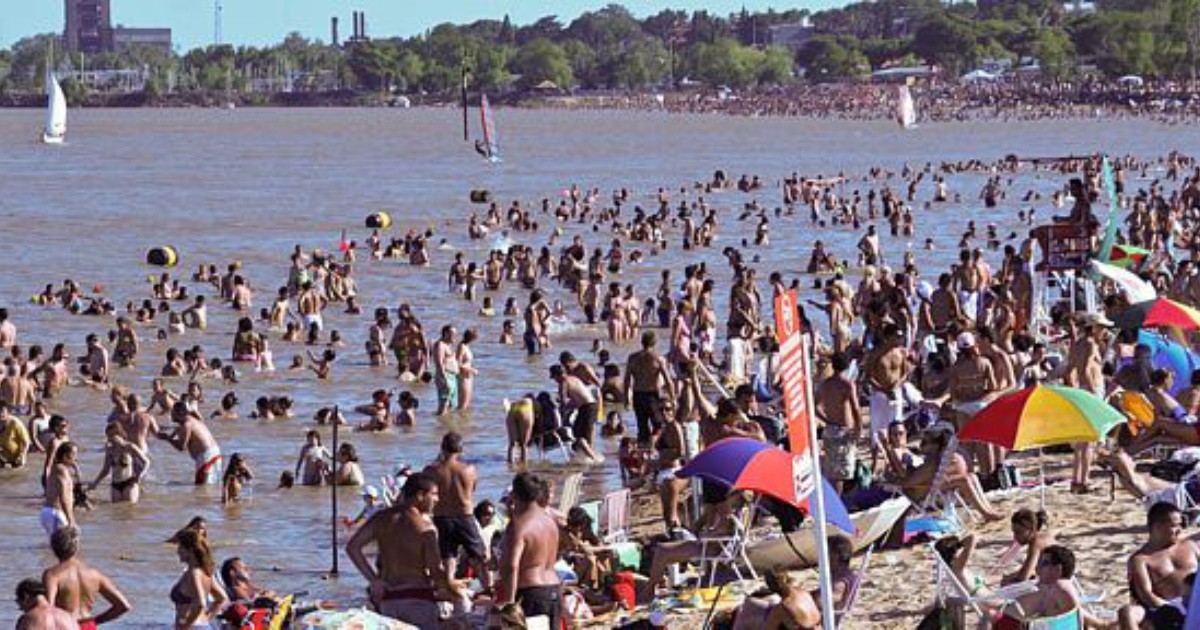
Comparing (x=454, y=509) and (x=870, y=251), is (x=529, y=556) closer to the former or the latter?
(x=454, y=509)

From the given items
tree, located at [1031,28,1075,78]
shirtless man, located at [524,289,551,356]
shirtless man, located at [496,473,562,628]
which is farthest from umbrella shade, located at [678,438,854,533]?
tree, located at [1031,28,1075,78]

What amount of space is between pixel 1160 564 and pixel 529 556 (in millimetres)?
3036

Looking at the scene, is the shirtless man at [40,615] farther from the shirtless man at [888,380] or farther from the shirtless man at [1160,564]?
the shirtless man at [888,380]

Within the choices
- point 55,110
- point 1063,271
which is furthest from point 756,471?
point 55,110

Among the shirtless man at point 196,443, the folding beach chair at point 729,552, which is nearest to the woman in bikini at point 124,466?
the shirtless man at point 196,443

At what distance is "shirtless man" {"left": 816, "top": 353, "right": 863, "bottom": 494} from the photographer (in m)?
15.2

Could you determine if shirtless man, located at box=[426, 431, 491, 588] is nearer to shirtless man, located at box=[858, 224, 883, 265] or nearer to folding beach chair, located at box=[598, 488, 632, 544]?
folding beach chair, located at box=[598, 488, 632, 544]

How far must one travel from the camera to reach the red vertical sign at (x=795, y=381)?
909 cm

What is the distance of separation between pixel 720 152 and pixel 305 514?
8537 cm

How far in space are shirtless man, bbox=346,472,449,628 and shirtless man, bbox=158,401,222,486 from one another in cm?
739

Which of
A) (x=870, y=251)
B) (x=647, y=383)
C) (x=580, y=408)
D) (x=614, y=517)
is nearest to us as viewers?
(x=614, y=517)

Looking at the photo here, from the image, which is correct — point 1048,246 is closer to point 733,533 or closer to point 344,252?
point 733,533

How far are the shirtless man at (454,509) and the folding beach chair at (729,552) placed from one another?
1.29m

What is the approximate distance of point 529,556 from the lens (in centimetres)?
1150
